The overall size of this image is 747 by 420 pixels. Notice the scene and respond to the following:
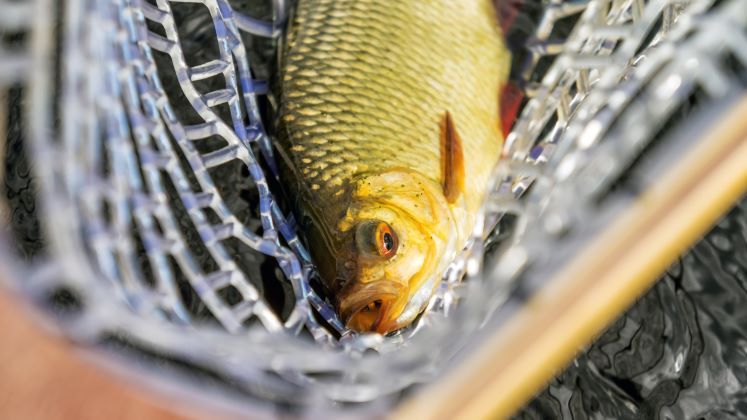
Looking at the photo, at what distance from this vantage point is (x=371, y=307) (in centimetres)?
185

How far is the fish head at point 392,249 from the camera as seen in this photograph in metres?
1.85

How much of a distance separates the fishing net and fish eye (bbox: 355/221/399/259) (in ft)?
0.51

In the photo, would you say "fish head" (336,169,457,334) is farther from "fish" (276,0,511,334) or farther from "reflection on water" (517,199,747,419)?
"reflection on water" (517,199,747,419)

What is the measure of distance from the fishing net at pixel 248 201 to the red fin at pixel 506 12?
13 cm

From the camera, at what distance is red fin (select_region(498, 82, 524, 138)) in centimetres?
235

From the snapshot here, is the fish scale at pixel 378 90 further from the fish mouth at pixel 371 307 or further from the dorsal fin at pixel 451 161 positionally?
the fish mouth at pixel 371 307

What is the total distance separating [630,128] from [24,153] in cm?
210

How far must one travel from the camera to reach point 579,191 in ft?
3.55

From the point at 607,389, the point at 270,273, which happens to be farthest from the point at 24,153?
the point at 607,389

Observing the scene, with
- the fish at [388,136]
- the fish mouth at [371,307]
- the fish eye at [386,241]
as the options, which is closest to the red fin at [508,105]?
the fish at [388,136]

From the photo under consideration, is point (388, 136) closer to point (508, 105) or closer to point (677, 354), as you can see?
point (508, 105)

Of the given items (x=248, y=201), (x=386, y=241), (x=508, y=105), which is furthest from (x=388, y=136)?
(x=248, y=201)

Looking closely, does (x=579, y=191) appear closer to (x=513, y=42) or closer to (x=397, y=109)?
(x=397, y=109)

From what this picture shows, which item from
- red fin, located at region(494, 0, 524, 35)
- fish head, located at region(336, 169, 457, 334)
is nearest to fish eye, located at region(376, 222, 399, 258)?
fish head, located at region(336, 169, 457, 334)
